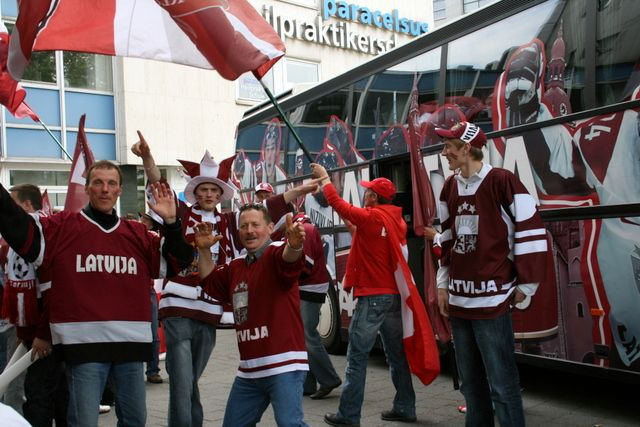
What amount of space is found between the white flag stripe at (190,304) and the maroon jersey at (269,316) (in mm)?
739

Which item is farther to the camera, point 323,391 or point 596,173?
point 323,391

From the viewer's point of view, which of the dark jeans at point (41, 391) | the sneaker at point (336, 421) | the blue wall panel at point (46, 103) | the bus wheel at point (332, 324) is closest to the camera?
the dark jeans at point (41, 391)

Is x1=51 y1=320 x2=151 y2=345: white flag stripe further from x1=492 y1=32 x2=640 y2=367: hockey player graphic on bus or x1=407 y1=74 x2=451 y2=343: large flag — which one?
x1=492 y1=32 x2=640 y2=367: hockey player graphic on bus

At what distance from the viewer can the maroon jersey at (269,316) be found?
4.27 metres

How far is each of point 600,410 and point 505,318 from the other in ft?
8.12

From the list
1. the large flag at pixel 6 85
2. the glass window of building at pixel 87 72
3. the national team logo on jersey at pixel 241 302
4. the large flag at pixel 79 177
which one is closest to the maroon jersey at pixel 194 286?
the national team logo on jersey at pixel 241 302

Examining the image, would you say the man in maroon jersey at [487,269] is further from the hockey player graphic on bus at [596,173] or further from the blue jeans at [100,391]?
the blue jeans at [100,391]

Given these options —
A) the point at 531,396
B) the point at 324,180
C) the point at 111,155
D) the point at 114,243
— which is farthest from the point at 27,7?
the point at 111,155

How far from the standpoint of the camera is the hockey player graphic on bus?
5652 mm

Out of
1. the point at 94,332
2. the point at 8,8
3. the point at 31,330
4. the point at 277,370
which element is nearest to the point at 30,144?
the point at 8,8

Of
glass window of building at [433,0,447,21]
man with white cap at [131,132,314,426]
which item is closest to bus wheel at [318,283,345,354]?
man with white cap at [131,132,314,426]

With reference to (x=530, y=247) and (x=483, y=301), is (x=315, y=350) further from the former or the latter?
(x=530, y=247)

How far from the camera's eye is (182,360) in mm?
5113

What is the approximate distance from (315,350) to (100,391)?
3.19 meters
